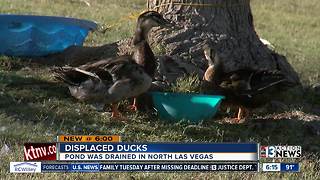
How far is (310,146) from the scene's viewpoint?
6.73 m

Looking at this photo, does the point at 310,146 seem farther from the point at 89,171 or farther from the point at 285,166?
the point at 89,171

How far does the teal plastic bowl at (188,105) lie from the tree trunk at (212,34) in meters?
1.16

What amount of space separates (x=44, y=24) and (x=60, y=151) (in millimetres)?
4080

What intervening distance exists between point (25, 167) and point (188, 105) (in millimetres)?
2227

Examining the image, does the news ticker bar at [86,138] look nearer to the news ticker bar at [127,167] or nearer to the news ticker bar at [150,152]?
the news ticker bar at [150,152]

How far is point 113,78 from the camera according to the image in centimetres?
680

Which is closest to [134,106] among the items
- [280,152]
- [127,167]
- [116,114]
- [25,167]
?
[116,114]

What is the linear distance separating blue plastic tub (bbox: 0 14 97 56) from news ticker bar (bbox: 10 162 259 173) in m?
3.86

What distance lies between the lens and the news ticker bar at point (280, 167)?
5.72 metres

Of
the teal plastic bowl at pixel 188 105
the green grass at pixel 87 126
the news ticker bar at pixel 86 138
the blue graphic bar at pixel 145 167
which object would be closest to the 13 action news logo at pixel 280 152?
the green grass at pixel 87 126

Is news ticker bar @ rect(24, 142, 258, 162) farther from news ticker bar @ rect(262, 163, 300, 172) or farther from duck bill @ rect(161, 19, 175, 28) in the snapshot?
duck bill @ rect(161, 19, 175, 28)

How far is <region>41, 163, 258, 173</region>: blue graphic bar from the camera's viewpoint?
17.6ft

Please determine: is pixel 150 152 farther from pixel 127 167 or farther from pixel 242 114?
pixel 242 114

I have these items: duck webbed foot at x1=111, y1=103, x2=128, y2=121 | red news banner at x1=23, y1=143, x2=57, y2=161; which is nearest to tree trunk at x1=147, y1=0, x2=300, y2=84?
duck webbed foot at x1=111, y1=103, x2=128, y2=121
